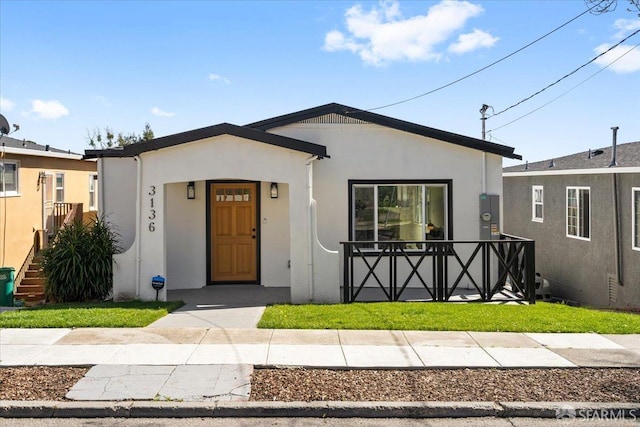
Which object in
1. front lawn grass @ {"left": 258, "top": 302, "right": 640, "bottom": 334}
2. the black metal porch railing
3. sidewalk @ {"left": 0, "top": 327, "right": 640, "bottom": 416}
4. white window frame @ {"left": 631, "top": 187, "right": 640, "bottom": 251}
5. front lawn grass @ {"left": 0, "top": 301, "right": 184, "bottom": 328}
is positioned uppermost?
white window frame @ {"left": 631, "top": 187, "right": 640, "bottom": 251}

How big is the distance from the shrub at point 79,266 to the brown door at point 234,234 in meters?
2.38

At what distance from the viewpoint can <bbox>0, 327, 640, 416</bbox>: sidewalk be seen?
5.84 meters

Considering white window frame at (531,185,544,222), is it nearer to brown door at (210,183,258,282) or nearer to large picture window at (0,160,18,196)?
brown door at (210,183,258,282)

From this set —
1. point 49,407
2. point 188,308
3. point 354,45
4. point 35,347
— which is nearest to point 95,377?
point 49,407

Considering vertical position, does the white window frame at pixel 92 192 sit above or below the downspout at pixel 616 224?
above

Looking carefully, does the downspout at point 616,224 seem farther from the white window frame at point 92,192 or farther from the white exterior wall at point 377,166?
the white window frame at point 92,192

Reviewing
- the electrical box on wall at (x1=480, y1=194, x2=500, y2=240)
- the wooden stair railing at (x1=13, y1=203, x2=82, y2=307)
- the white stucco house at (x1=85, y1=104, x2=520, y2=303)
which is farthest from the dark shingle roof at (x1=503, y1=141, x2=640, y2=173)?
the wooden stair railing at (x1=13, y1=203, x2=82, y2=307)

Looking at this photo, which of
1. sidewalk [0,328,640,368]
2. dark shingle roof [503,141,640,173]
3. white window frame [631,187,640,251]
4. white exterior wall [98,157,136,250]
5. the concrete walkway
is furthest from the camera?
dark shingle roof [503,141,640,173]

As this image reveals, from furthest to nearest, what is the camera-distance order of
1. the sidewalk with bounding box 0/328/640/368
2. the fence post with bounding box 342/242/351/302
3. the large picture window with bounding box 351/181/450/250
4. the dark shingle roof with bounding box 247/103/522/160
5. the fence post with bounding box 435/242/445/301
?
the large picture window with bounding box 351/181/450/250
the dark shingle roof with bounding box 247/103/522/160
the fence post with bounding box 435/242/445/301
the fence post with bounding box 342/242/351/302
the sidewalk with bounding box 0/328/640/368

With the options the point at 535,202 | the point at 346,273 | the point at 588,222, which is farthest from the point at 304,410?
the point at 535,202

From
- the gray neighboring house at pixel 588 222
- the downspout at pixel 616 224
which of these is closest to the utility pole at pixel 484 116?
the gray neighboring house at pixel 588 222

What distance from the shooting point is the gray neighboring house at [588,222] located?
14.2 m

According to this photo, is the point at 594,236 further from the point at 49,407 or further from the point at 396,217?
the point at 49,407

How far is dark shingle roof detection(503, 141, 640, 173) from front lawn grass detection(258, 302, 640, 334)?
541 centimetres
